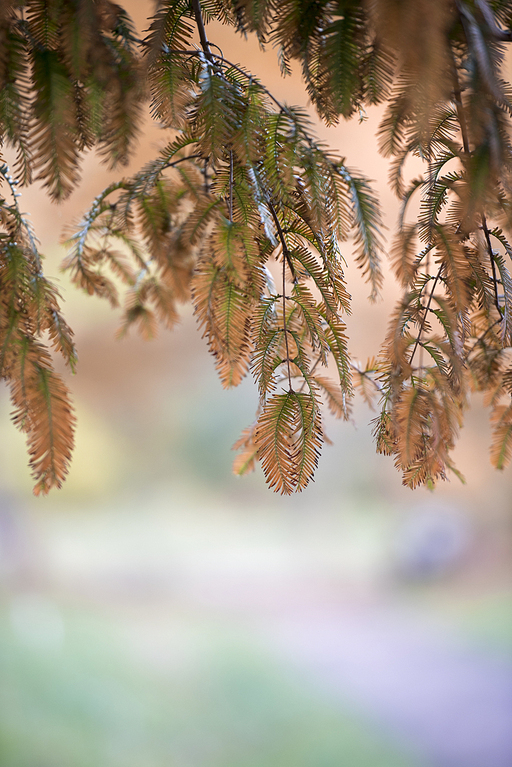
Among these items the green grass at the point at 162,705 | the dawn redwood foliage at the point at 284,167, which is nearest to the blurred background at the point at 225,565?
the green grass at the point at 162,705

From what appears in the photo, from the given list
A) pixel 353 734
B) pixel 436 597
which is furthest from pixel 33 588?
pixel 436 597

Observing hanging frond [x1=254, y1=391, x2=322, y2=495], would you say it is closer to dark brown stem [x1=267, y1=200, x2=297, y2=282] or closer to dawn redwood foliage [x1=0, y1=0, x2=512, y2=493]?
dawn redwood foliage [x1=0, y1=0, x2=512, y2=493]

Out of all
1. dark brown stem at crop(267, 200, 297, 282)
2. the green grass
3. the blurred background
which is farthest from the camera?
the blurred background

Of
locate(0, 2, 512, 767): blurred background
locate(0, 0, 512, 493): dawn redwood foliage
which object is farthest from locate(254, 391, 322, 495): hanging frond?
locate(0, 2, 512, 767): blurred background

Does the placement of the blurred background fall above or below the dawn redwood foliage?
above

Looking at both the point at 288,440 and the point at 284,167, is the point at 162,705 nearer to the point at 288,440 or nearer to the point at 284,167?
the point at 288,440

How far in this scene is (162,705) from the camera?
2.03 metres

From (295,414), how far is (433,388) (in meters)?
0.16

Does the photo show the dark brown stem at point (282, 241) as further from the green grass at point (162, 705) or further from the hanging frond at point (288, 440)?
the green grass at point (162, 705)

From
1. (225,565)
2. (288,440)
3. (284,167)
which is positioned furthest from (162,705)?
(284,167)

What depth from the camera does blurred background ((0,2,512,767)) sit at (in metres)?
2.05

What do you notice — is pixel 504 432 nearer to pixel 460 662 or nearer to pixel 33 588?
pixel 460 662

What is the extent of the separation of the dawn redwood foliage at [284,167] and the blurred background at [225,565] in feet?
5.54

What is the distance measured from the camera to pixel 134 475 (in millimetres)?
2467
